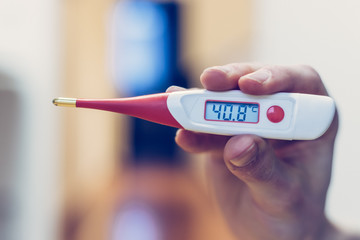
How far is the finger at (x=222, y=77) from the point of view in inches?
21.8

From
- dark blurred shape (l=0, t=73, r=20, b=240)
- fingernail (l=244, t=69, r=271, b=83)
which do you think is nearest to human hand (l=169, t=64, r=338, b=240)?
fingernail (l=244, t=69, r=271, b=83)

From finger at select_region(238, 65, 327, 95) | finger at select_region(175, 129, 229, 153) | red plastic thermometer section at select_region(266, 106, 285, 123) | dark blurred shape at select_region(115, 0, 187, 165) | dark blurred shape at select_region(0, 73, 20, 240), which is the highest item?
dark blurred shape at select_region(115, 0, 187, 165)

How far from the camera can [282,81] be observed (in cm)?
57

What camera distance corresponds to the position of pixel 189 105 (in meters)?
0.57

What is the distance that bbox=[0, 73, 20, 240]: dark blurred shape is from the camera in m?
1.33

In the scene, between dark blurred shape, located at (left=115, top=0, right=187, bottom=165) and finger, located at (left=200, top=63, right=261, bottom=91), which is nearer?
finger, located at (left=200, top=63, right=261, bottom=91)

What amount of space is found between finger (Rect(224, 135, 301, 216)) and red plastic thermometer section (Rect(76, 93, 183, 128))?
106mm

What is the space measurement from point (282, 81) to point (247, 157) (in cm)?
13

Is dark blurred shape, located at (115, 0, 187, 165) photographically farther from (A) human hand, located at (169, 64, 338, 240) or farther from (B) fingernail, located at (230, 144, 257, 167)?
(B) fingernail, located at (230, 144, 257, 167)

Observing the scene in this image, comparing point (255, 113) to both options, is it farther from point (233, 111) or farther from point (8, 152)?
point (8, 152)

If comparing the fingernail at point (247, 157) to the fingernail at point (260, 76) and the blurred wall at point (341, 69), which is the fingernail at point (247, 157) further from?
the blurred wall at point (341, 69)

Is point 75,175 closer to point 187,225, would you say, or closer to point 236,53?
point 187,225

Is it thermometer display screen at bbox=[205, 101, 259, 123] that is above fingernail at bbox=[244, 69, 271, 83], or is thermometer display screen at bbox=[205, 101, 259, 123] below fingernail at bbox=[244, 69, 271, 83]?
below

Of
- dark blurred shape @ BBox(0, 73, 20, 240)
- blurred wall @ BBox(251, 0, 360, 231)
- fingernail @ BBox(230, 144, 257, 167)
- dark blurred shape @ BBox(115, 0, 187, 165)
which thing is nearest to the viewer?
fingernail @ BBox(230, 144, 257, 167)
